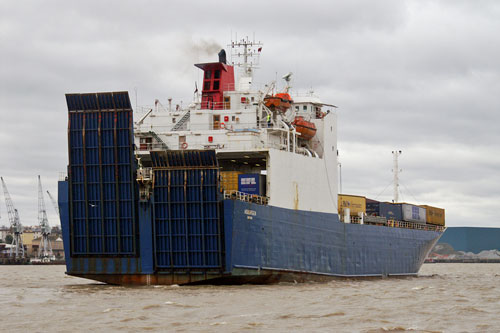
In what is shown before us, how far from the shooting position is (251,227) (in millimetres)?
35219

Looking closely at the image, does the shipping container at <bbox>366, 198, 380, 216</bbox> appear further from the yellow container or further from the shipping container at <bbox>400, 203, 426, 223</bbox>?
the yellow container

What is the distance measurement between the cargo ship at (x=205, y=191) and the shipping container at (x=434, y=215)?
18341 mm

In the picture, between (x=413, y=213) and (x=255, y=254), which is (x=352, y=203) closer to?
(x=413, y=213)

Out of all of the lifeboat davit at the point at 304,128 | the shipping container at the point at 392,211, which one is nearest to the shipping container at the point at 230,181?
the lifeboat davit at the point at 304,128

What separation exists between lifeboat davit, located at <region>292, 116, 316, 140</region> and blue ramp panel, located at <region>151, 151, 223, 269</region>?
9.51 metres

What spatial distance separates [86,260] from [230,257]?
22.4 ft

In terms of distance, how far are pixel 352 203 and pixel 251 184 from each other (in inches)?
487

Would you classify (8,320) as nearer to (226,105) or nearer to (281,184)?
(281,184)

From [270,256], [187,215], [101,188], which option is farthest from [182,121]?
[270,256]

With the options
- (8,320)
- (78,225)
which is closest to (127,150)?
(78,225)

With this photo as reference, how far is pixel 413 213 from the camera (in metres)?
57.2

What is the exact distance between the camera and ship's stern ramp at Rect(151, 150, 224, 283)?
3409cm

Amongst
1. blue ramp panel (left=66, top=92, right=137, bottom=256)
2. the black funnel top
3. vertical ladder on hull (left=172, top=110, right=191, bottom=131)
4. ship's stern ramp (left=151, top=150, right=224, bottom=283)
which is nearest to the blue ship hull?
A: ship's stern ramp (left=151, top=150, right=224, bottom=283)

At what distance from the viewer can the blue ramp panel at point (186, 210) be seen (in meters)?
34.1
